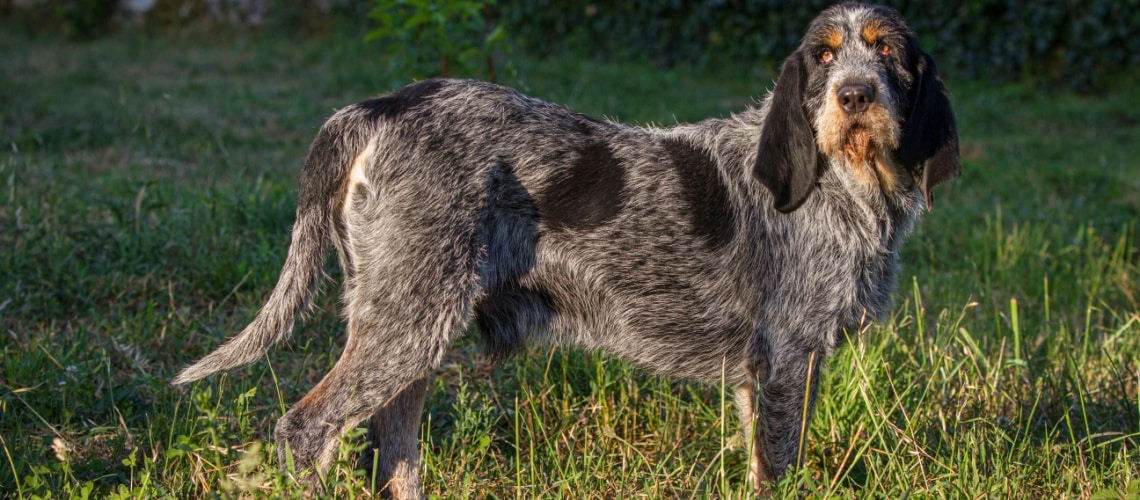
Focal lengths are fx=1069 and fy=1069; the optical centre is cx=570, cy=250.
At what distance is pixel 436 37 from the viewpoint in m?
5.69

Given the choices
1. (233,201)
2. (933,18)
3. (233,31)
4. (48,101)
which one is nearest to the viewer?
(233,201)

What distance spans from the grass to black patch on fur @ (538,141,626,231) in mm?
669

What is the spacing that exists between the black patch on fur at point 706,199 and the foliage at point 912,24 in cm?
872

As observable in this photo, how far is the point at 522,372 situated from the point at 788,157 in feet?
5.03

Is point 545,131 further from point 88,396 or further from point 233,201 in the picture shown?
point 233,201

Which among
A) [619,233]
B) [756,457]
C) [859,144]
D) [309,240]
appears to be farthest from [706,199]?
[309,240]

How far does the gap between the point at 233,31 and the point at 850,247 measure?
39.3 feet

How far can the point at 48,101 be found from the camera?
8977 mm

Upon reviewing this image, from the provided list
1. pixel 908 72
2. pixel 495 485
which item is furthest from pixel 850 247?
pixel 495 485

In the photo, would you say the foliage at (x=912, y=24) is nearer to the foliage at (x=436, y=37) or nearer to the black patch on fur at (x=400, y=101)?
the foliage at (x=436, y=37)

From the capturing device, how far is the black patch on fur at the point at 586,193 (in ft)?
11.8

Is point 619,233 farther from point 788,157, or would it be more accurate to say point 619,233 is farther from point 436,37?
point 436,37

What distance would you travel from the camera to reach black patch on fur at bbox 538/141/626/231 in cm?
360

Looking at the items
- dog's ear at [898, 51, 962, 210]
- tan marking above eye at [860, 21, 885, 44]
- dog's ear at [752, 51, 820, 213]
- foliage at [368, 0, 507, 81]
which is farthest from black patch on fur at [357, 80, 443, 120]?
foliage at [368, 0, 507, 81]
